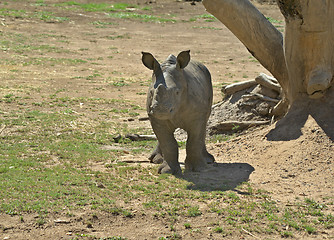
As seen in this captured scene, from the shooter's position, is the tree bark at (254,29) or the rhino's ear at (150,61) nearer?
the rhino's ear at (150,61)

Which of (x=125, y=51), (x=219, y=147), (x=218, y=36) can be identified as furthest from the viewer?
(x=218, y=36)

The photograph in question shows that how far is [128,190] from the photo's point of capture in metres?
7.21

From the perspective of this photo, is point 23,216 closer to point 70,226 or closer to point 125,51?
point 70,226

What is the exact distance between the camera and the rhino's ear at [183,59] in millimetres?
7578

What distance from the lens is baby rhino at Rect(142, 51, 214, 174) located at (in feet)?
23.6

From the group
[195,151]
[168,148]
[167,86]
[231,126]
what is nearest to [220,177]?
[195,151]

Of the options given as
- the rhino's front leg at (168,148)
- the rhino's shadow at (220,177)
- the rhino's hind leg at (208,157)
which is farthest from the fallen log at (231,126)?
the rhino's front leg at (168,148)

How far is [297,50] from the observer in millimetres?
8391

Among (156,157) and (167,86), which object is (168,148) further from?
(167,86)

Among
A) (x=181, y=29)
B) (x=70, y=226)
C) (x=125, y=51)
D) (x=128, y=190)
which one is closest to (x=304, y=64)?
(x=128, y=190)

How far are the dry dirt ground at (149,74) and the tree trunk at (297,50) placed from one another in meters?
0.26

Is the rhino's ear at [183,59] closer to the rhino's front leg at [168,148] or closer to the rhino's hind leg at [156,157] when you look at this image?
the rhino's front leg at [168,148]

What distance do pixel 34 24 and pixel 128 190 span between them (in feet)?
66.2

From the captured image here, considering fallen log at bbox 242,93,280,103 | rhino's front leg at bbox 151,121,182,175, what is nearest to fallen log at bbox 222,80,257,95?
fallen log at bbox 242,93,280,103
